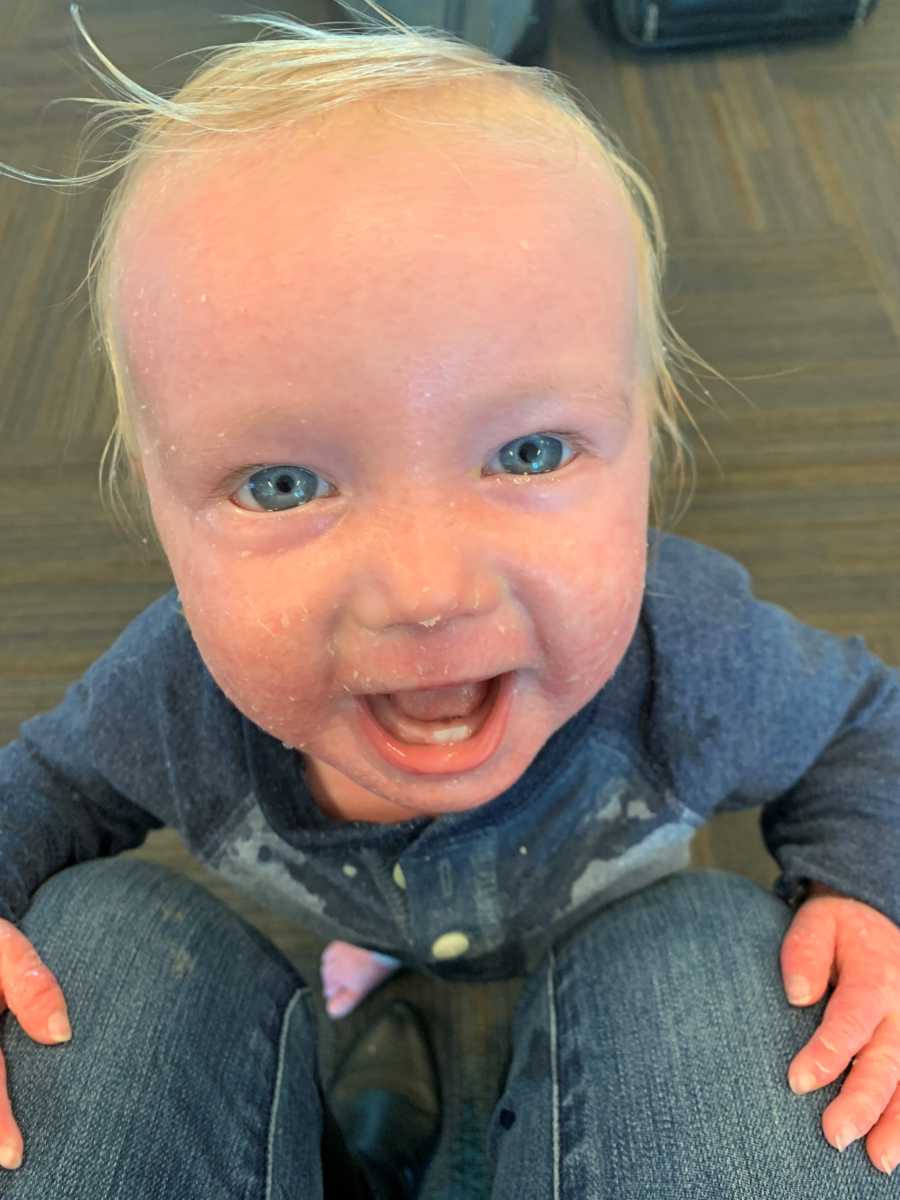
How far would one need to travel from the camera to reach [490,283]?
415 mm

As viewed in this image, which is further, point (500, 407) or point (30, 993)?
point (30, 993)

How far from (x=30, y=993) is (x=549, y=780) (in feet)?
1.02

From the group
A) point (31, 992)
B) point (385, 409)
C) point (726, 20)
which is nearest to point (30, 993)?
point (31, 992)

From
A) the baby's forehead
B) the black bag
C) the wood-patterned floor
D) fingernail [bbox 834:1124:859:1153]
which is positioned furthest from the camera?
the black bag

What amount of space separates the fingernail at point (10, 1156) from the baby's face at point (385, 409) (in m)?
0.26

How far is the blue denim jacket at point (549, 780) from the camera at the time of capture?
0.61 m

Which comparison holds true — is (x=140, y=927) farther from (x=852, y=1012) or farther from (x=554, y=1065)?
(x=852, y=1012)

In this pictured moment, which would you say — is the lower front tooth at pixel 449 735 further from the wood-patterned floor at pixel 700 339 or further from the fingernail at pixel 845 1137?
the wood-patterned floor at pixel 700 339

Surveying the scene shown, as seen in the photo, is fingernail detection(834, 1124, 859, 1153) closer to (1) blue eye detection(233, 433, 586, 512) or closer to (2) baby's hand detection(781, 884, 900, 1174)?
(2) baby's hand detection(781, 884, 900, 1174)

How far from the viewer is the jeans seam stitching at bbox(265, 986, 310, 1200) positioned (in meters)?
0.58

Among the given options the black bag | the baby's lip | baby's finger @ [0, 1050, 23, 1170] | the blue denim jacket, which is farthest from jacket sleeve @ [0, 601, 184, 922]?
the black bag

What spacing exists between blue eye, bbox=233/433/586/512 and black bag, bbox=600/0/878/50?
161 cm

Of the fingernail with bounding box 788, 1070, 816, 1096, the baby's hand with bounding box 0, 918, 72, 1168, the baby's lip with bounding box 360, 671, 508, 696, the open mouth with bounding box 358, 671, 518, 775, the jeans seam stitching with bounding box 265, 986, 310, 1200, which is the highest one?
the baby's lip with bounding box 360, 671, 508, 696

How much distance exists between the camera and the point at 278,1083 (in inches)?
24.8
